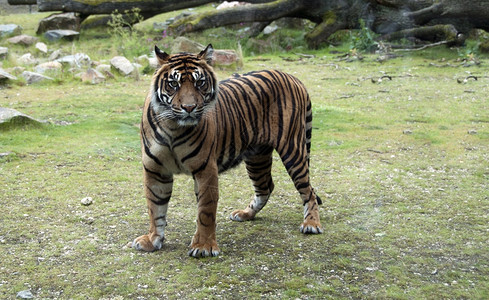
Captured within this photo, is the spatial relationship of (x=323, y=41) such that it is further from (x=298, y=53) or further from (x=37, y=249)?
(x=37, y=249)

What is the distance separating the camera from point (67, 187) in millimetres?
5762

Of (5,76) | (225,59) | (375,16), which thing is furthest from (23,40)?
(375,16)

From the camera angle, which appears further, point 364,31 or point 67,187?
point 364,31

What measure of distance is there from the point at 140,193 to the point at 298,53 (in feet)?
31.6

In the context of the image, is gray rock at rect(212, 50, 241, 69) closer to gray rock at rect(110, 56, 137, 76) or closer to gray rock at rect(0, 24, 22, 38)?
gray rock at rect(110, 56, 137, 76)

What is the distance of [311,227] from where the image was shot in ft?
15.5

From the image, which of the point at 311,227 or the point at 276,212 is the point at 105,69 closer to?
the point at 276,212

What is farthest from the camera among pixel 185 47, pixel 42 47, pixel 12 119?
pixel 42 47

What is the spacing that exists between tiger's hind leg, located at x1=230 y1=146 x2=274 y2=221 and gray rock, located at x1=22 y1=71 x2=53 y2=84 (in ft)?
22.9

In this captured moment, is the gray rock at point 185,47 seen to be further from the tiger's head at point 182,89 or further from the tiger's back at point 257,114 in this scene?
the tiger's head at point 182,89

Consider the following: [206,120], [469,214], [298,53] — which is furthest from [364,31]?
[206,120]

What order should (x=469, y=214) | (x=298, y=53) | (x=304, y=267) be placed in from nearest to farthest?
(x=304, y=267)
(x=469, y=214)
(x=298, y=53)

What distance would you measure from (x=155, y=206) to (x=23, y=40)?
1201 cm

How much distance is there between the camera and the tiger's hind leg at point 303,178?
187 inches
